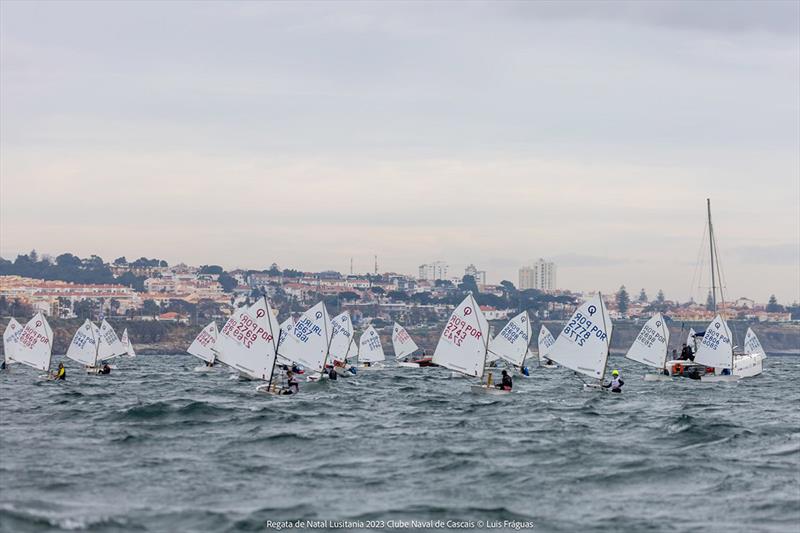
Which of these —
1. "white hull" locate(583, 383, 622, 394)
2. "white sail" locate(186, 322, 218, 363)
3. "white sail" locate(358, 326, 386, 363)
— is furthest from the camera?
"white sail" locate(358, 326, 386, 363)

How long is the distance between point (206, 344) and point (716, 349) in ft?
151

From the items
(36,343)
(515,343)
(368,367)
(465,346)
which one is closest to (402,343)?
(368,367)

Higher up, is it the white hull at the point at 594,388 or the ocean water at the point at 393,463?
the white hull at the point at 594,388

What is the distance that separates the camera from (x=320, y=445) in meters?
39.9

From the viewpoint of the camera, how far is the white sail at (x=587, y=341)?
6275 centimetres

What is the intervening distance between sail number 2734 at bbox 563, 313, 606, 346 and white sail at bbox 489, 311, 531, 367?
34.2 metres

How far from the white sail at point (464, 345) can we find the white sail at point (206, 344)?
45.7 meters

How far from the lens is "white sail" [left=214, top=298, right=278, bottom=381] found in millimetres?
58125

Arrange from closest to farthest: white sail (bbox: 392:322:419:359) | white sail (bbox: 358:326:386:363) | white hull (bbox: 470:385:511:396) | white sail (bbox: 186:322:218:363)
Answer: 1. white hull (bbox: 470:385:511:396)
2. white sail (bbox: 186:322:218:363)
3. white sail (bbox: 358:326:386:363)
4. white sail (bbox: 392:322:419:359)

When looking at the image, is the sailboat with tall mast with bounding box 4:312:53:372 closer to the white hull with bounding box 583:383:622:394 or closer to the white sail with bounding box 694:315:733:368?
Result: the white hull with bounding box 583:383:622:394

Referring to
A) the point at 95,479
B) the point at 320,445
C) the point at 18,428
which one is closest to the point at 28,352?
the point at 18,428

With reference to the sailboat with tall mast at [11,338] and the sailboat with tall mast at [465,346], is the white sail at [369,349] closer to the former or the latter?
the sailboat with tall mast at [11,338]

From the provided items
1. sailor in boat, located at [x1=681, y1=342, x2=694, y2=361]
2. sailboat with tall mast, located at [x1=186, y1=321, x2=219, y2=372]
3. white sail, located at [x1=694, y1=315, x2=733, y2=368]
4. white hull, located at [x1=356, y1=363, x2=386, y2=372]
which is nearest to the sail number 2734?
white sail, located at [x1=694, y1=315, x2=733, y2=368]

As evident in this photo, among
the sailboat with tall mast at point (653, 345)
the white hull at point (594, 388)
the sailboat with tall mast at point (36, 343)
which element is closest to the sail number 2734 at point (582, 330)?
the white hull at point (594, 388)
